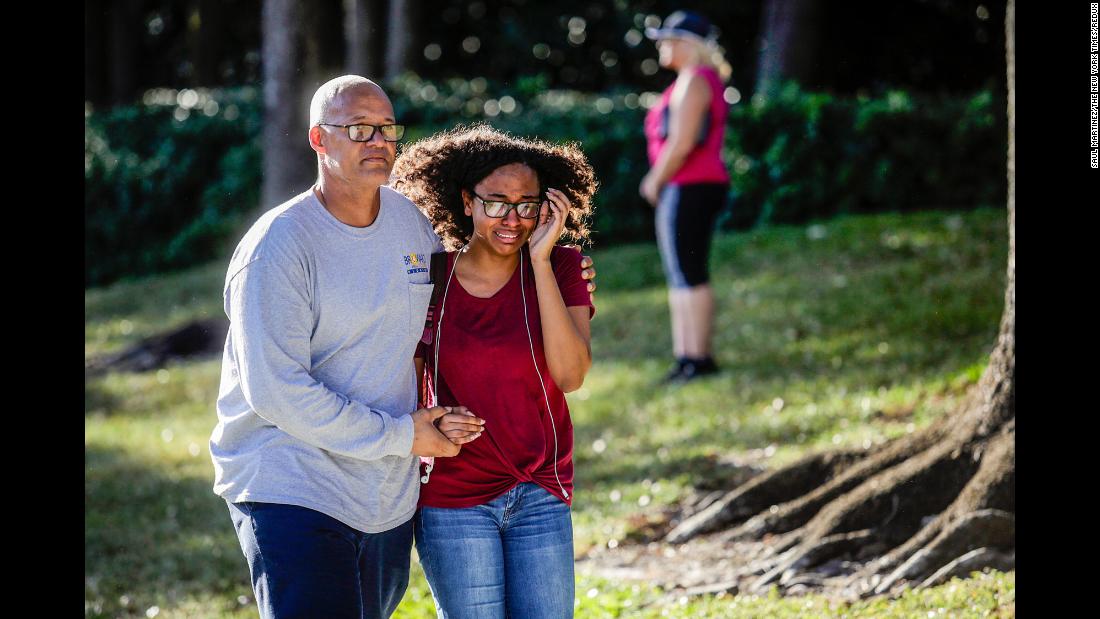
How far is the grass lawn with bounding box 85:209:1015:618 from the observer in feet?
19.8

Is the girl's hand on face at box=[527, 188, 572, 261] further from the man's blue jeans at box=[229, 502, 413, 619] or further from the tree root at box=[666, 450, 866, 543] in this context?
the tree root at box=[666, 450, 866, 543]

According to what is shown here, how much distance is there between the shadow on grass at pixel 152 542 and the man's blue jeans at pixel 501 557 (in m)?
2.69

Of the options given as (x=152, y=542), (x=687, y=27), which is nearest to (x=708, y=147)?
(x=687, y=27)

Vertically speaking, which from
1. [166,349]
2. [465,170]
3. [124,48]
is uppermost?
[124,48]

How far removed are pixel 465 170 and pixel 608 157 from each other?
434 inches

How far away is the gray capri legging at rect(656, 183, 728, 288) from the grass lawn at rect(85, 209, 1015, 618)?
2.69 feet

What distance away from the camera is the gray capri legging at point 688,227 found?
8578 millimetres

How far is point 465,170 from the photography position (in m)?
3.86

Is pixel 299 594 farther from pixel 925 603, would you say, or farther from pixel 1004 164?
pixel 1004 164

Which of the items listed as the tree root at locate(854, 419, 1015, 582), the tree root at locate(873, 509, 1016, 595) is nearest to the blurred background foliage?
the tree root at locate(854, 419, 1015, 582)

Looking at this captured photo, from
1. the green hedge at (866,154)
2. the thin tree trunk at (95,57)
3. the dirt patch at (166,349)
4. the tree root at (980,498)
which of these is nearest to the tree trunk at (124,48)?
the thin tree trunk at (95,57)

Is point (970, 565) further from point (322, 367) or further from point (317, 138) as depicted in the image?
point (317, 138)

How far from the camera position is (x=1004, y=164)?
522 inches

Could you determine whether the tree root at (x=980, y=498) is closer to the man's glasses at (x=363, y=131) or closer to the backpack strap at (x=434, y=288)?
the backpack strap at (x=434, y=288)
